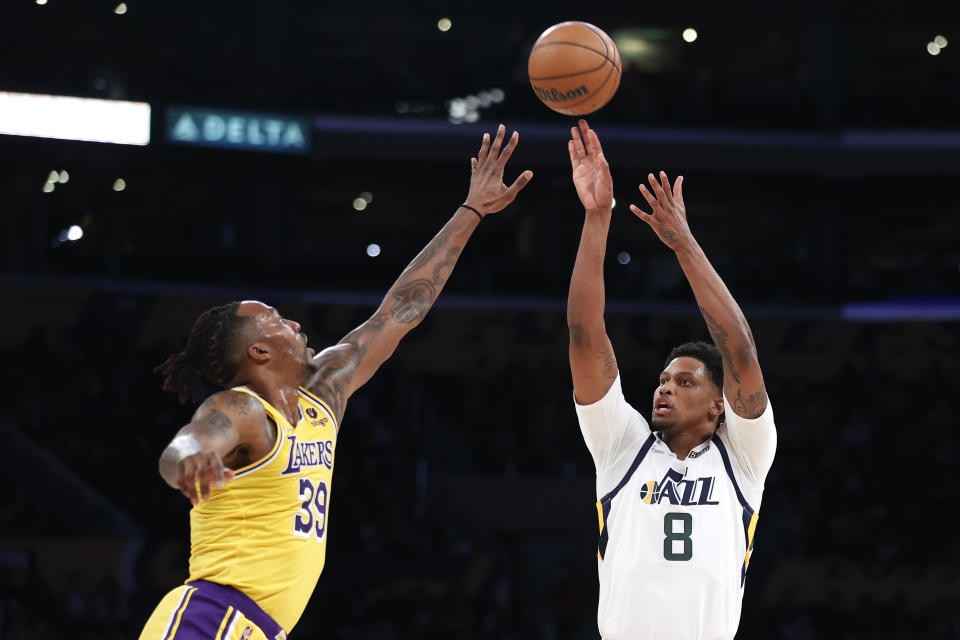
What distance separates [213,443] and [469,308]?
15.0 meters

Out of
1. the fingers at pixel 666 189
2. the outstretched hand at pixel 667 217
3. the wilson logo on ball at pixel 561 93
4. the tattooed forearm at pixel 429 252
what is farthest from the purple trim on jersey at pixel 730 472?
the wilson logo on ball at pixel 561 93

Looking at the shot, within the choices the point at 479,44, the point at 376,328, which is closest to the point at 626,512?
the point at 376,328

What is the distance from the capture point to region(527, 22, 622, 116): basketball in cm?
584

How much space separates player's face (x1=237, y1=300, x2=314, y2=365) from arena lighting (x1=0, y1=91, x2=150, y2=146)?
1324cm

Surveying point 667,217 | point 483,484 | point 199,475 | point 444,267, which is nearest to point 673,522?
point 667,217

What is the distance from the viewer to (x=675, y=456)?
4.87m

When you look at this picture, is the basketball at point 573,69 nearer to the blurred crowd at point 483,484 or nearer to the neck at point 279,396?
the neck at point 279,396

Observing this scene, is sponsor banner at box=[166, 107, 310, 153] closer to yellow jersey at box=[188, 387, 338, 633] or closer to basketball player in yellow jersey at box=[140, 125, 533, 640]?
basketball player in yellow jersey at box=[140, 125, 533, 640]

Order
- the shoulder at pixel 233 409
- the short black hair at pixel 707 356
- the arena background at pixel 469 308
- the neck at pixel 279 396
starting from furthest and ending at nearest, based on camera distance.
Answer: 1. the arena background at pixel 469 308
2. the short black hair at pixel 707 356
3. the neck at pixel 279 396
4. the shoulder at pixel 233 409

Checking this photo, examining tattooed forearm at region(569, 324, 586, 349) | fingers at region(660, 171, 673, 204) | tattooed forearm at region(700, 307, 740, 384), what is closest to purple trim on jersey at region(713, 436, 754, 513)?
tattooed forearm at region(700, 307, 740, 384)

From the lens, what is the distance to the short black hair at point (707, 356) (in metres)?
4.98

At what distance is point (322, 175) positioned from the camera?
20062 mm

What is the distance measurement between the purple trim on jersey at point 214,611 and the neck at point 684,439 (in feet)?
5.99

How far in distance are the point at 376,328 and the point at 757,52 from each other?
2154cm
